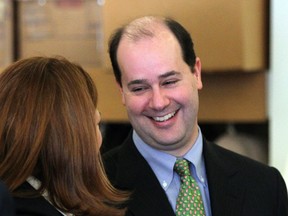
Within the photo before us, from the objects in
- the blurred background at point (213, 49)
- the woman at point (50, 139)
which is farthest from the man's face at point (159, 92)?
the blurred background at point (213, 49)

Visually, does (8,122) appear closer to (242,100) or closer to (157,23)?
(157,23)

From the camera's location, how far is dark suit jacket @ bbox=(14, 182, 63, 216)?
3.56ft

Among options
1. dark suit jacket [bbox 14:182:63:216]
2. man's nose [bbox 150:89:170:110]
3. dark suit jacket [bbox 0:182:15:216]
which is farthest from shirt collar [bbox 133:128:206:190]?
dark suit jacket [bbox 0:182:15:216]

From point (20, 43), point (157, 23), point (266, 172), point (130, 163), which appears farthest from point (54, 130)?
point (20, 43)

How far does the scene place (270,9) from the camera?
1988 millimetres

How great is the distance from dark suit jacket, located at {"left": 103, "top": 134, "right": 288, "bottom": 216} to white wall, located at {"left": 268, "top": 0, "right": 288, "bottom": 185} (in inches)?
16.5

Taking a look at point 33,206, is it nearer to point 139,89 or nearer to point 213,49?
point 139,89

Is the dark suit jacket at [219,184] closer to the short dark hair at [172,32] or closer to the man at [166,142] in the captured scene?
the man at [166,142]

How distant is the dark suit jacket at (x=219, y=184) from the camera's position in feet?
4.83

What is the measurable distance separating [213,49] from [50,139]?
897 millimetres

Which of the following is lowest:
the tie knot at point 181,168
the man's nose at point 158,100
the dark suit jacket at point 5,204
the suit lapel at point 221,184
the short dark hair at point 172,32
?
the suit lapel at point 221,184

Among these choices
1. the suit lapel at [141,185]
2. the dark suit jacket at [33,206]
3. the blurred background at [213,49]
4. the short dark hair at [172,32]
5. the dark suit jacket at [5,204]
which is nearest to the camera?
the dark suit jacket at [5,204]

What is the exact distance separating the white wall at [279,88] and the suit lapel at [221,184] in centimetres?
46

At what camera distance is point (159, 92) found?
1.50 metres
